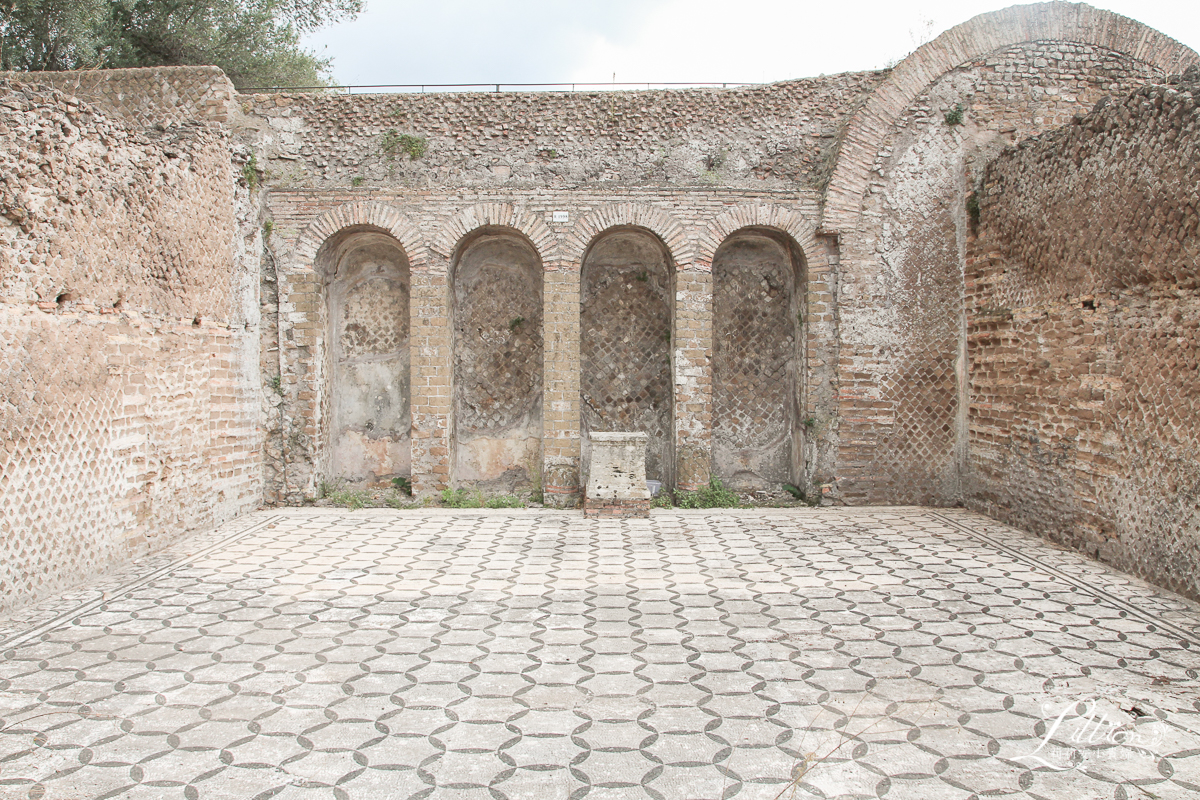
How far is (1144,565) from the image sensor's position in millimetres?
4938

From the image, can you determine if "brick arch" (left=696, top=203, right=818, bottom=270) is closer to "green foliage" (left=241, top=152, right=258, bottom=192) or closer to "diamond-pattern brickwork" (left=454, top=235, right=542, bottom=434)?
"diamond-pattern brickwork" (left=454, top=235, right=542, bottom=434)

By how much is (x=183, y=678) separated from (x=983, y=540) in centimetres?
567

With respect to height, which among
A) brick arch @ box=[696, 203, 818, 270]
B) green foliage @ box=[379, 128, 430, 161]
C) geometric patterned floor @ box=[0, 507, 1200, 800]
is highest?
green foliage @ box=[379, 128, 430, 161]

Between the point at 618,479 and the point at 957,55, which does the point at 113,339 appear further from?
the point at 957,55

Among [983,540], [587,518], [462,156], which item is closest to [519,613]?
[587,518]

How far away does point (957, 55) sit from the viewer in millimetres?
7367

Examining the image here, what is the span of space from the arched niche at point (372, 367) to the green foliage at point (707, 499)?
3.03m

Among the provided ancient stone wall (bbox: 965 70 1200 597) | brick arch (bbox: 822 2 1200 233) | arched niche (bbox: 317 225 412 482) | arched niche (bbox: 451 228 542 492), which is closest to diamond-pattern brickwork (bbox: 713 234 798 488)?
brick arch (bbox: 822 2 1200 233)

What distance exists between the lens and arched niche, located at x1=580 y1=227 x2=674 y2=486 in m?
8.36

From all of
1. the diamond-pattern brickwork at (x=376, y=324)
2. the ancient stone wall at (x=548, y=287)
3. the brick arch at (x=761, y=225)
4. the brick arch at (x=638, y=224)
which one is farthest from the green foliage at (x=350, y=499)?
the brick arch at (x=761, y=225)

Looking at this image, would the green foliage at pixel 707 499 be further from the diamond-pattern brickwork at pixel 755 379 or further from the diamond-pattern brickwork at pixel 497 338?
the diamond-pattern brickwork at pixel 497 338

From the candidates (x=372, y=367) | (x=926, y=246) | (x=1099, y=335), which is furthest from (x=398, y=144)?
(x=1099, y=335)

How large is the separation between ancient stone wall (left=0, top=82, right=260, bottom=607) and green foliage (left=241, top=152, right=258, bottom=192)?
239 mm

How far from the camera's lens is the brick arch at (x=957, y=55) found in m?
7.33
